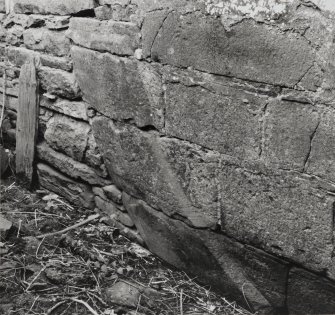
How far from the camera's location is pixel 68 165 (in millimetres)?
3010

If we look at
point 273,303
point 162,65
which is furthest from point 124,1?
point 273,303

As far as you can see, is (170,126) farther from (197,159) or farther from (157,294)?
(157,294)

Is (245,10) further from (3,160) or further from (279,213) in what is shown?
(3,160)

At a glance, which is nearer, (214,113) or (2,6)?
(214,113)

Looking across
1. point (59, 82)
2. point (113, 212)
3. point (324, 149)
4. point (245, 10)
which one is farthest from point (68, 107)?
point (324, 149)

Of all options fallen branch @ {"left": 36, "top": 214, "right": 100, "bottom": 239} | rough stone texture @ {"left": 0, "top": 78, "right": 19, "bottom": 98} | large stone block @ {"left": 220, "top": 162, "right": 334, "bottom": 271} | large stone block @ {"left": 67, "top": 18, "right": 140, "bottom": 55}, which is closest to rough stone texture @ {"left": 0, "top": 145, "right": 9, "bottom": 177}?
rough stone texture @ {"left": 0, "top": 78, "right": 19, "bottom": 98}

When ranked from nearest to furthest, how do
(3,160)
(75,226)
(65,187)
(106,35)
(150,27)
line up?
(150,27) → (106,35) → (75,226) → (65,187) → (3,160)

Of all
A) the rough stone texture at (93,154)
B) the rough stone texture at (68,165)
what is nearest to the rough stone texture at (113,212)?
the rough stone texture at (68,165)

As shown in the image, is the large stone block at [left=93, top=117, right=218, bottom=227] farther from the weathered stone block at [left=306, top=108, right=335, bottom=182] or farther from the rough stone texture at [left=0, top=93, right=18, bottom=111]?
the rough stone texture at [left=0, top=93, right=18, bottom=111]

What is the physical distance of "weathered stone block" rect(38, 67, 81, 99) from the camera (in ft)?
9.07

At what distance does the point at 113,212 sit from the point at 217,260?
889 mm

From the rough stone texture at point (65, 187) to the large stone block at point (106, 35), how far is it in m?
1.00

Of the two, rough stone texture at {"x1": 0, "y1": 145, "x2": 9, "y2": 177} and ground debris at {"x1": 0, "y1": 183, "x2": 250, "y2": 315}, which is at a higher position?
rough stone texture at {"x1": 0, "y1": 145, "x2": 9, "y2": 177}

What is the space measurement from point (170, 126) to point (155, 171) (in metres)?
0.30
